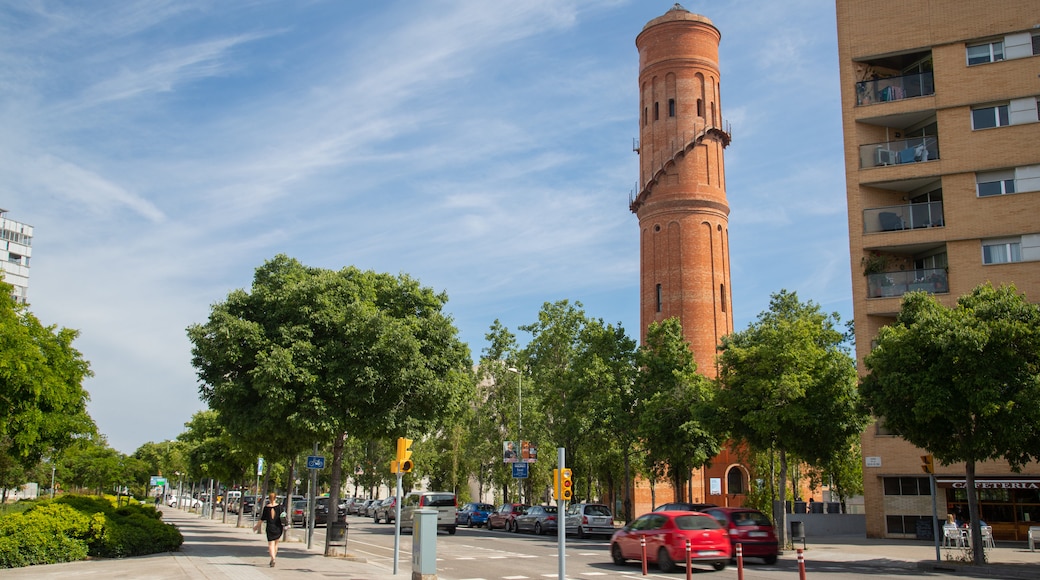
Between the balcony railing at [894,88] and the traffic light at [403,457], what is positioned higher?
the balcony railing at [894,88]

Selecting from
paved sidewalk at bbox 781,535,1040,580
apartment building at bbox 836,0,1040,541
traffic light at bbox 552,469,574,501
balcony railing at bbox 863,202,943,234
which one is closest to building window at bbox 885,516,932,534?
apartment building at bbox 836,0,1040,541

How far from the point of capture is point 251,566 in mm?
18906

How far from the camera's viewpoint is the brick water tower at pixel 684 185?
5616 centimetres

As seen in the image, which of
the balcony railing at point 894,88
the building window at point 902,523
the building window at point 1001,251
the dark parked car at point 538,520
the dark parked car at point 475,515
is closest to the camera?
the building window at point 1001,251

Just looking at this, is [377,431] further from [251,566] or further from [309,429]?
[251,566]

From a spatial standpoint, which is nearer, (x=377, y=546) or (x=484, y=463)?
(x=377, y=546)

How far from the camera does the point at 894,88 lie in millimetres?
35031

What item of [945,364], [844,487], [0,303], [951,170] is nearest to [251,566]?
[0,303]

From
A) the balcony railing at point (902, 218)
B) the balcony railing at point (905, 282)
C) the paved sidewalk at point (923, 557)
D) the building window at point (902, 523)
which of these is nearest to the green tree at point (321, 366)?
the paved sidewalk at point (923, 557)

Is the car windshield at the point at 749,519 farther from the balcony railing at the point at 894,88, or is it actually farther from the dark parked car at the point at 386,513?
the dark parked car at the point at 386,513

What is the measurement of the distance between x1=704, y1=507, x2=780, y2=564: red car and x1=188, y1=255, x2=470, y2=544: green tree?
8355 millimetres

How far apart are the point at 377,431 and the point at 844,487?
38603 millimetres

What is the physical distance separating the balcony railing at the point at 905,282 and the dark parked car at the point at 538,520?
699 inches

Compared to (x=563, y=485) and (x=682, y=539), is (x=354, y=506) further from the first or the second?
(x=563, y=485)
